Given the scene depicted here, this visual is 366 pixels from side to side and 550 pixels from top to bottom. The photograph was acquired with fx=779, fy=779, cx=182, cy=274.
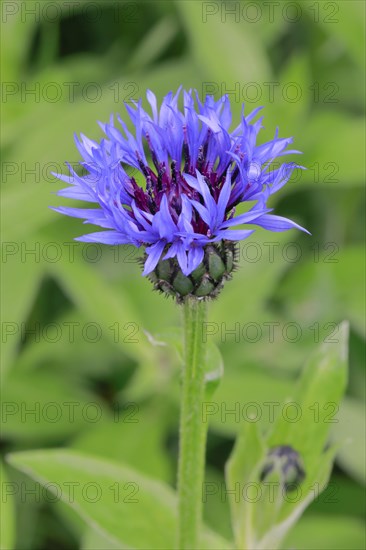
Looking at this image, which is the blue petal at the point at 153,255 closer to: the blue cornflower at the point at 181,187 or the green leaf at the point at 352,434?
the blue cornflower at the point at 181,187

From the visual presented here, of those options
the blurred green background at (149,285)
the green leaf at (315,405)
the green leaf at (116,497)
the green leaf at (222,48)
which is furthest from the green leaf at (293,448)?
the green leaf at (222,48)

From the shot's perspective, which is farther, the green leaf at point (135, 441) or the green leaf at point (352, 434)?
the green leaf at point (135, 441)

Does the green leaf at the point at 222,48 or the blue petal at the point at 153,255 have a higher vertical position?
the green leaf at the point at 222,48

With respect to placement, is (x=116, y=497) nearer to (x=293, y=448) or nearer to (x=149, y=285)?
(x=293, y=448)

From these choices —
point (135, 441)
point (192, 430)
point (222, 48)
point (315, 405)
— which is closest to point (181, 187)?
point (192, 430)

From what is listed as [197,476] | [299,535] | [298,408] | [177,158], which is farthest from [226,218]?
[299,535]

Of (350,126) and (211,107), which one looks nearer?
(211,107)

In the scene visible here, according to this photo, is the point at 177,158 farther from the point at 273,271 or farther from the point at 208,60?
the point at 208,60
